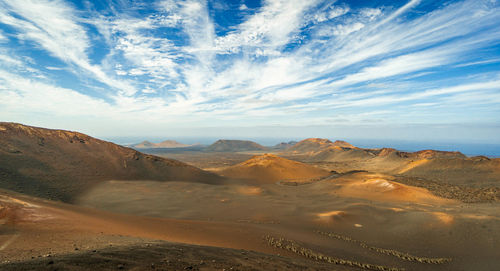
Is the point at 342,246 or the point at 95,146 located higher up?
the point at 95,146

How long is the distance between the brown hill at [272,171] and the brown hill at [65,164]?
38.2 feet

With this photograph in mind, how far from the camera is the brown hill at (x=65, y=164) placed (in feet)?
76.7

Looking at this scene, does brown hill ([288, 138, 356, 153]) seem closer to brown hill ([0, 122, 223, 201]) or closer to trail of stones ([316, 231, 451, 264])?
brown hill ([0, 122, 223, 201])

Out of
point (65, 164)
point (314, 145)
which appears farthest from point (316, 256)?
point (314, 145)

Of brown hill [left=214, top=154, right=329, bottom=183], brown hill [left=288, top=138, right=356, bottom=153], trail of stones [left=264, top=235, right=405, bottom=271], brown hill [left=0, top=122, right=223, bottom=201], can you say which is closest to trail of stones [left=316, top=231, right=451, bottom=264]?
trail of stones [left=264, top=235, right=405, bottom=271]

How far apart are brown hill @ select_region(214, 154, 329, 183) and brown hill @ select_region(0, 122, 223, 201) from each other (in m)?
11.6

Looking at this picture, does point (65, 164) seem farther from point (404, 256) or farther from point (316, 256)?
point (404, 256)

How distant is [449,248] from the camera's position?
543 inches

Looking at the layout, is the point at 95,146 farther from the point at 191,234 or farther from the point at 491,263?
the point at 491,263

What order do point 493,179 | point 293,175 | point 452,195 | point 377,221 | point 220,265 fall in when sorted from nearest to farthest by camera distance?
point 220,265 → point 377,221 → point 452,195 → point 493,179 → point 293,175

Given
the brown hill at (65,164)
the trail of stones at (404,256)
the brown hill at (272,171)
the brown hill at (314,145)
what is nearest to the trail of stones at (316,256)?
the trail of stones at (404,256)

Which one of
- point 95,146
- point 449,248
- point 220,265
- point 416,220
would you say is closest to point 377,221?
point 416,220

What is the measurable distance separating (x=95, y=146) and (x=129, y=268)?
137 feet

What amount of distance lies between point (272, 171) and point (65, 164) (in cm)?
4205
